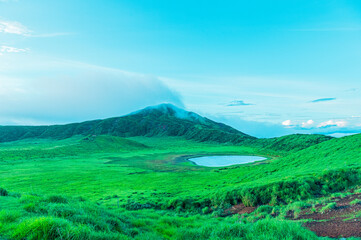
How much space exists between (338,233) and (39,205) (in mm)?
14038

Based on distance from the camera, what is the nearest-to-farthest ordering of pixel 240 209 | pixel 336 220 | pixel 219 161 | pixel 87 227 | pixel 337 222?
pixel 87 227 → pixel 337 222 → pixel 336 220 → pixel 240 209 → pixel 219 161

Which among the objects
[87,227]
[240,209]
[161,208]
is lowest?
[161,208]

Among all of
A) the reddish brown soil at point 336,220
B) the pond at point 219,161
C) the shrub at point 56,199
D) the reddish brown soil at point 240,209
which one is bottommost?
the pond at point 219,161

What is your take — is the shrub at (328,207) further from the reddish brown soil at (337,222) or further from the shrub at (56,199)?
the shrub at (56,199)

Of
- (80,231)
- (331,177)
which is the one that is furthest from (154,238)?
(331,177)

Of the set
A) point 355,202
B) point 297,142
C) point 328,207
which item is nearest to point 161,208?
point 328,207

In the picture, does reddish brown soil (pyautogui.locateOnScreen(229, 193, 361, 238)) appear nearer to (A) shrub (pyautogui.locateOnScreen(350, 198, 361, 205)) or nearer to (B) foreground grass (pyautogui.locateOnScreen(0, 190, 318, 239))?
(A) shrub (pyautogui.locateOnScreen(350, 198, 361, 205))

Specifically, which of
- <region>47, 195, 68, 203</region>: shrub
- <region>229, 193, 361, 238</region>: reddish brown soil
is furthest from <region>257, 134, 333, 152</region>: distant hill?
<region>47, 195, 68, 203</region>: shrub

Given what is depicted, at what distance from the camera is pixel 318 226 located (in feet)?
36.4

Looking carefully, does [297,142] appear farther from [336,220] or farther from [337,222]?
[337,222]

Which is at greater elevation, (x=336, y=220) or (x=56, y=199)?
(x=56, y=199)

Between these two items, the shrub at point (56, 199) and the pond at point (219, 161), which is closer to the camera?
the shrub at point (56, 199)

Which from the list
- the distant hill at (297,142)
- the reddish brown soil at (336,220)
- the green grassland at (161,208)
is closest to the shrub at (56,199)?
the green grassland at (161,208)

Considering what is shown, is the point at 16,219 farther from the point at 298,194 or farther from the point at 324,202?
the point at 298,194
